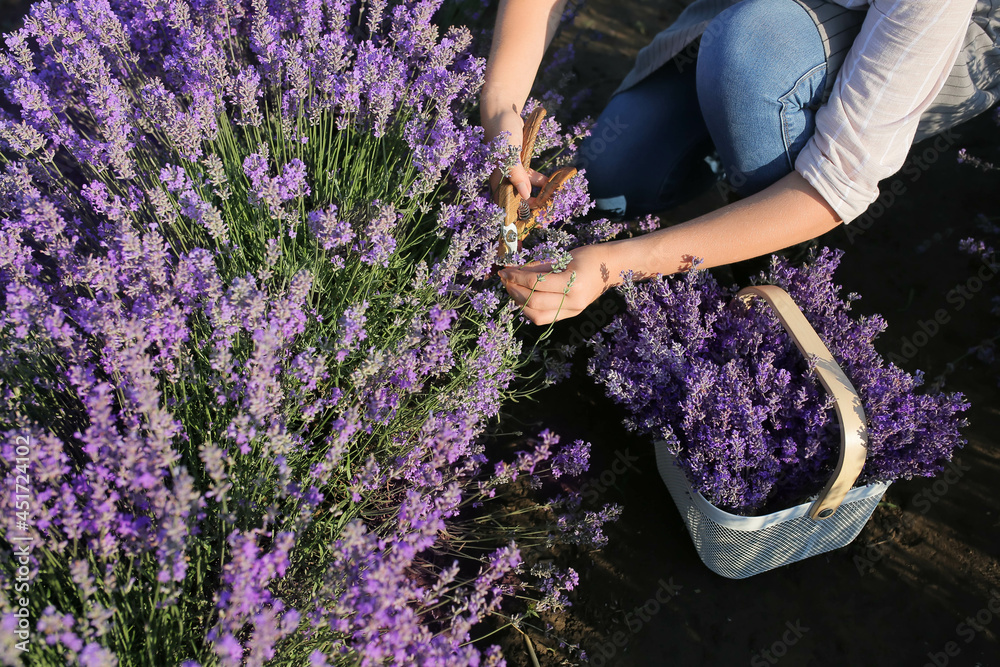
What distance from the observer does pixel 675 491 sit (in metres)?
2.02

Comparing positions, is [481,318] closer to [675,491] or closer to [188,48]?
[675,491]

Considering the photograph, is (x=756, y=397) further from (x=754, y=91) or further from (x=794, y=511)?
(x=754, y=91)

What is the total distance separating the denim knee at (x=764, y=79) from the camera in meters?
1.93

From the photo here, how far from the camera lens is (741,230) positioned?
1822 mm

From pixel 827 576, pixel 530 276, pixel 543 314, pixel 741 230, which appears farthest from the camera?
pixel 827 576

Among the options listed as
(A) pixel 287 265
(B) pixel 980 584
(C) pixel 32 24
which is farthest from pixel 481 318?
(B) pixel 980 584

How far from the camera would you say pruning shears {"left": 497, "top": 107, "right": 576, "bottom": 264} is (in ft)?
5.53

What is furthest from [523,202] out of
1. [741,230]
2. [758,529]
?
[758,529]

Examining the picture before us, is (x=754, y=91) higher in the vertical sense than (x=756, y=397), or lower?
higher

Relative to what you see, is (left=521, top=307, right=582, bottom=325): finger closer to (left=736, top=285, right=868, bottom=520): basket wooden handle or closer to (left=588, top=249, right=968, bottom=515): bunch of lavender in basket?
(left=588, top=249, right=968, bottom=515): bunch of lavender in basket

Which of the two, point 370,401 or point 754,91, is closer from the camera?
point 370,401

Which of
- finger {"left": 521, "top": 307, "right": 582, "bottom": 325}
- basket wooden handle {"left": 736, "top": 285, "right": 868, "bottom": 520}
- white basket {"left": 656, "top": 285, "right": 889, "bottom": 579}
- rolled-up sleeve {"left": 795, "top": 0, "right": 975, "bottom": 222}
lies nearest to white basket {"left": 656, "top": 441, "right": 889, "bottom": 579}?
white basket {"left": 656, "top": 285, "right": 889, "bottom": 579}

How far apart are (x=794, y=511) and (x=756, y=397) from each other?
33 cm

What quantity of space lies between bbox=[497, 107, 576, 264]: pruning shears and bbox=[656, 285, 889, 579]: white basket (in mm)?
657
